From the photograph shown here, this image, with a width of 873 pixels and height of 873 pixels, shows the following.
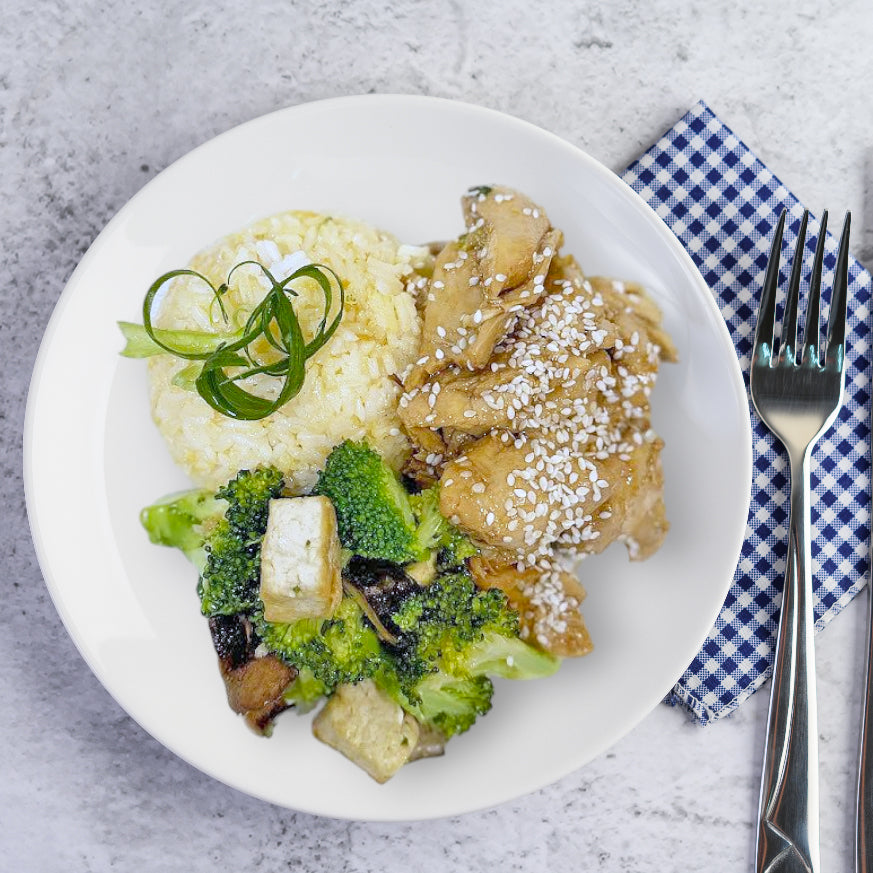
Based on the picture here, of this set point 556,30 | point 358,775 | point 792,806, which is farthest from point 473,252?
point 792,806

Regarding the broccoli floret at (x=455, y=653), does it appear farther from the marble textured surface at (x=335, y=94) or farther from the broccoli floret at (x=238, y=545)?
the marble textured surface at (x=335, y=94)

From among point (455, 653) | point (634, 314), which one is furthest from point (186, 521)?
point (634, 314)

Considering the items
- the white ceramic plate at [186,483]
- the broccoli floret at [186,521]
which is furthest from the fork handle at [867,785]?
the broccoli floret at [186,521]

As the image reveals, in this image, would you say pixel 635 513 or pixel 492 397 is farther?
pixel 635 513

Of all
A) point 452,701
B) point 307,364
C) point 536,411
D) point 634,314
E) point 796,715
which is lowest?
point 796,715

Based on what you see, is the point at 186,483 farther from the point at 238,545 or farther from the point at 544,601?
the point at 544,601

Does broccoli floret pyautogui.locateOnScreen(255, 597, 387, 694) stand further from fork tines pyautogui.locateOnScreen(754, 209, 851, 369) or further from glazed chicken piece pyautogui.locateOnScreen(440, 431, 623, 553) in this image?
fork tines pyautogui.locateOnScreen(754, 209, 851, 369)

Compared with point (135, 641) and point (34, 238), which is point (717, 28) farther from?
point (135, 641)
